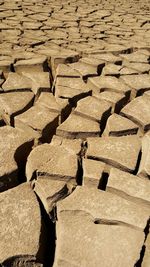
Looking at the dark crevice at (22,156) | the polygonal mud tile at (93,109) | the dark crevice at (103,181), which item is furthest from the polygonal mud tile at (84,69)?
the dark crevice at (103,181)

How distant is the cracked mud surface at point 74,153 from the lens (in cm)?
99

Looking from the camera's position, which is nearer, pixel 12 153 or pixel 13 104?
pixel 12 153

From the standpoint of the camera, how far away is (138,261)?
963 mm

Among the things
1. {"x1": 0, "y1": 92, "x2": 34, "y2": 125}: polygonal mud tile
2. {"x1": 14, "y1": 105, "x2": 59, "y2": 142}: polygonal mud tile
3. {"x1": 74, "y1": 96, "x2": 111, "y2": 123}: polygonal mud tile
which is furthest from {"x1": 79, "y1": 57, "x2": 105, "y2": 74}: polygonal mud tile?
{"x1": 14, "y1": 105, "x2": 59, "y2": 142}: polygonal mud tile

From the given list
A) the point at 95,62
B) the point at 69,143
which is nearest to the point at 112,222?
the point at 69,143

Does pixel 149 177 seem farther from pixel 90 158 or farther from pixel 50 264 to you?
pixel 50 264

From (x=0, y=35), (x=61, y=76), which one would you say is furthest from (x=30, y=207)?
(x=0, y=35)

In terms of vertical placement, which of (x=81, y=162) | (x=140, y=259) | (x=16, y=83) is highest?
(x=16, y=83)

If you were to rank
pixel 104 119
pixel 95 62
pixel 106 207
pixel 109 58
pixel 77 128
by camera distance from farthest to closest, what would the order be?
1. pixel 109 58
2. pixel 95 62
3. pixel 104 119
4. pixel 77 128
5. pixel 106 207

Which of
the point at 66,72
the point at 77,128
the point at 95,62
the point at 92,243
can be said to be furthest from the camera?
the point at 95,62

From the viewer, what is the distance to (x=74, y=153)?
133cm

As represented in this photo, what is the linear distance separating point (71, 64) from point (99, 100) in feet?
1.61

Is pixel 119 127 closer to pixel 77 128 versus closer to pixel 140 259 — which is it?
pixel 77 128

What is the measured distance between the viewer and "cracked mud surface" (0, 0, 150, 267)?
0.99 m
